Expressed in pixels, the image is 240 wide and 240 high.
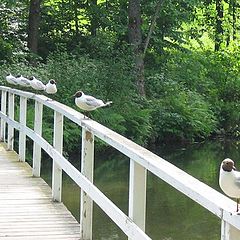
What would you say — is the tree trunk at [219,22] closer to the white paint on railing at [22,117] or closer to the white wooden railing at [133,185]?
the white paint on railing at [22,117]

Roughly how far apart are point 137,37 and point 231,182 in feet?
67.1

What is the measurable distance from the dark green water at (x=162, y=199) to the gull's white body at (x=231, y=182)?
22.7 ft

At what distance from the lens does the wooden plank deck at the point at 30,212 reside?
18.0 ft

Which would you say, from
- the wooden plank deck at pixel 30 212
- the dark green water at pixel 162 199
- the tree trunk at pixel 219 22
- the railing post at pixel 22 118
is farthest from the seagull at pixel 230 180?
the tree trunk at pixel 219 22

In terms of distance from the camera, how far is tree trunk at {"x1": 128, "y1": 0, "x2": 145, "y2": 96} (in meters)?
22.4

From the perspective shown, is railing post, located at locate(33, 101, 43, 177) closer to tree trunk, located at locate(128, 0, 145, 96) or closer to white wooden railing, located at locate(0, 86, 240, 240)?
white wooden railing, located at locate(0, 86, 240, 240)

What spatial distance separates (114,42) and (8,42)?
4142 mm

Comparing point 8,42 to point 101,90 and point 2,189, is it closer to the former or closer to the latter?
point 101,90

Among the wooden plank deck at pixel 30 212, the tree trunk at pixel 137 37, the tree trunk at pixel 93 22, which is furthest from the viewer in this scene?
the tree trunk at pixel 93 22

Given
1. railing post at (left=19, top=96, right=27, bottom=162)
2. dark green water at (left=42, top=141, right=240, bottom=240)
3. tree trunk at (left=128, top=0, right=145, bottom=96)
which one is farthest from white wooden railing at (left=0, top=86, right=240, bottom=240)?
tree trunk at (left=128, top=0, right=145, bottom=96)

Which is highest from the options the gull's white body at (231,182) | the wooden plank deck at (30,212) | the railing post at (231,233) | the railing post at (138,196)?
the gull's white body at (231,182)

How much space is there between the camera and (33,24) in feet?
76.9

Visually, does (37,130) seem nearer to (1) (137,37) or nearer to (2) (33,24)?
(1) (137,37)

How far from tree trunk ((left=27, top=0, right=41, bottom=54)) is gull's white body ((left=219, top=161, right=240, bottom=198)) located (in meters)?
21.0
